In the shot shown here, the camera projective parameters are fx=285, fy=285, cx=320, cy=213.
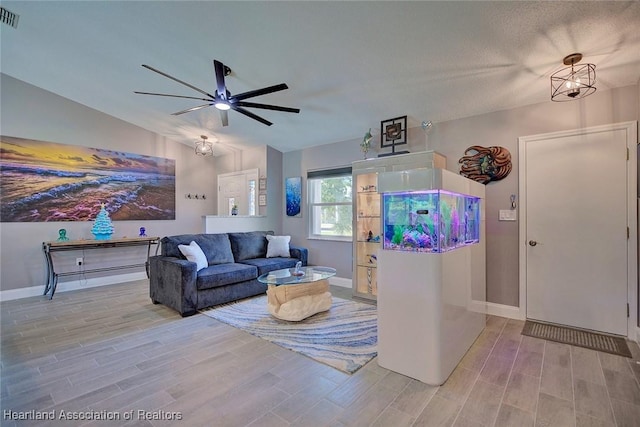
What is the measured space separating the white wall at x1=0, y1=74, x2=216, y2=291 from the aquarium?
5.15 metres

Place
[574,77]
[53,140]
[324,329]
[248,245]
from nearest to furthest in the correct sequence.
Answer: [574,77] → [324,329] → [53,140] → [248,245]

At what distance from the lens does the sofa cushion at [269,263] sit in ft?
14.0

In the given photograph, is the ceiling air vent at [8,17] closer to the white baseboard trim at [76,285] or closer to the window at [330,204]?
the white baseboard trim at [76,285]

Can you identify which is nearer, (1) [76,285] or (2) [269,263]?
(2) [269,263]

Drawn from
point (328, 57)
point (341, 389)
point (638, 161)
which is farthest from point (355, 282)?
point (638, 161)

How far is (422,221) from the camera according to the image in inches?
84.7

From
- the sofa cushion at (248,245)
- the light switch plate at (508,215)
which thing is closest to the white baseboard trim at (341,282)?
the sofa cushion at (248,245)

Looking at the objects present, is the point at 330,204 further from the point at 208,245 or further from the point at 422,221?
the point at 422,221

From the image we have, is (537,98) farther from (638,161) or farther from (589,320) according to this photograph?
(589,320)

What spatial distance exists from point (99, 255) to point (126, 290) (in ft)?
2.96

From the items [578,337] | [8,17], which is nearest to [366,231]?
[578,337]

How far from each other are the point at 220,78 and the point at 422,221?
7.66 feet

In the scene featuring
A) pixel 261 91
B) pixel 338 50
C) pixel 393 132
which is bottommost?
pixel 393 132

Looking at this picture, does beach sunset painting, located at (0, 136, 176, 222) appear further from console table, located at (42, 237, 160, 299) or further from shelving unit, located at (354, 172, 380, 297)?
shelving unit, located at (354, 172, 380, 297)
